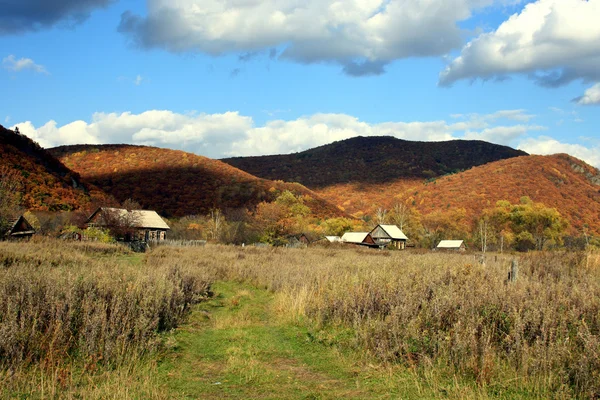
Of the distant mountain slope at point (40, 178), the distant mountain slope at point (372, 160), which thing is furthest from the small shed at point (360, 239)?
the distant mountain slope at point (372, 160)

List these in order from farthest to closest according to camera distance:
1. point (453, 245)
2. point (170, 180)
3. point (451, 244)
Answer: point (170, 180)
point (451, 244)
point (453, 245)

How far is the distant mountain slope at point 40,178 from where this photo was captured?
54.8 meters

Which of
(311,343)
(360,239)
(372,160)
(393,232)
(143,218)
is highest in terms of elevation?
(372,160)

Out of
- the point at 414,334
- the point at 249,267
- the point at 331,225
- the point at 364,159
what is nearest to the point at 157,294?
the point at 414,334

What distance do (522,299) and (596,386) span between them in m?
3.03

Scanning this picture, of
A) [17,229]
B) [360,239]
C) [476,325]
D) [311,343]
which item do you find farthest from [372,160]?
[476,325]

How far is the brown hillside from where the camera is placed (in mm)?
95938

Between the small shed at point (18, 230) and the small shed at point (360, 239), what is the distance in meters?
41.9

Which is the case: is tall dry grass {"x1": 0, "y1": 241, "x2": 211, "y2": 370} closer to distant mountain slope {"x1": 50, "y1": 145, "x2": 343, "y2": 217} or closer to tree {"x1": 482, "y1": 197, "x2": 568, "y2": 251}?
distant mountain slope {"x1": 50, "y1": 145, "x2": 343, "y2": 217}

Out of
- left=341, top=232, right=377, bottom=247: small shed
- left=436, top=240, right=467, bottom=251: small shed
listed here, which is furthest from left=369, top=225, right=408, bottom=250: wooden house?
left=436, top=240, right=467, bottom=251: small shed

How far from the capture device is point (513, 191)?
3890 inches

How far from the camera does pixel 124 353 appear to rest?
7.26 metres

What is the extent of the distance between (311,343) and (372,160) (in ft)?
506

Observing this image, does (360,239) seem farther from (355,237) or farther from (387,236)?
(387,236)
